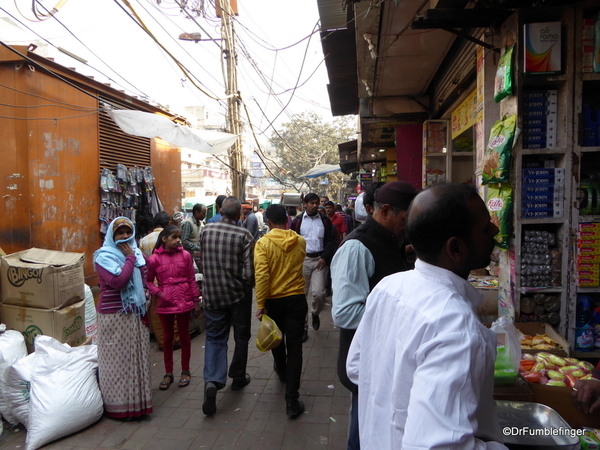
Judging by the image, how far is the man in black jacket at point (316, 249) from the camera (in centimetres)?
586

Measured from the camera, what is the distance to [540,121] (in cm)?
293

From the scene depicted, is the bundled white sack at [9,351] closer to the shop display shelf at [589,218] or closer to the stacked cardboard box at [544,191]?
the stacked cardboard box at [544,191]

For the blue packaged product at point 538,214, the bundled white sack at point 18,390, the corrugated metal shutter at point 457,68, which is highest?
the corrugated metal shutter at point 457,68

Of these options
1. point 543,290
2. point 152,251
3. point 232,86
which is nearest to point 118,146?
point 232,86

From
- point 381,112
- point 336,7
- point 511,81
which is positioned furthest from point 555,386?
point 381,112

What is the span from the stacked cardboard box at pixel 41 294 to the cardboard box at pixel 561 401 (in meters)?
3.95

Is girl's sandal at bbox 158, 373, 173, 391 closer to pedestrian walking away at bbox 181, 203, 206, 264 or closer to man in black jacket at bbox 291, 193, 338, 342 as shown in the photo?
man in black jacket at bbox 291, 193, 338, 342

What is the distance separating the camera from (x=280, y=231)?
392 cm

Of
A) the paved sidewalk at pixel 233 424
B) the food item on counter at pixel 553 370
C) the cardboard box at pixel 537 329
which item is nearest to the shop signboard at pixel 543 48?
Answer: the cardboard box at pixel 537 329

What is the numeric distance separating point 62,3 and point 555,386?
7.10 meters

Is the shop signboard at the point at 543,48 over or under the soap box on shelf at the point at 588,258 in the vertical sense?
over

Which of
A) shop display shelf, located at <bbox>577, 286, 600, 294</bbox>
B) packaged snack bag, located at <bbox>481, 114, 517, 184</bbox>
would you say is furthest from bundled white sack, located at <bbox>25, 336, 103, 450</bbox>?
shop display shelf, located at <bbox>577, 286, 600, 294</bbox>

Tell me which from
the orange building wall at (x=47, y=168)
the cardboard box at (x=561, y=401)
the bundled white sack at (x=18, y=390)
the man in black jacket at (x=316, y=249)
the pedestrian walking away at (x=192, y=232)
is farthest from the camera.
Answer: the pedestrian walking away at (x=192, y=232)

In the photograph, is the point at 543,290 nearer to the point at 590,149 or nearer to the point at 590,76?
the point at 590,149
